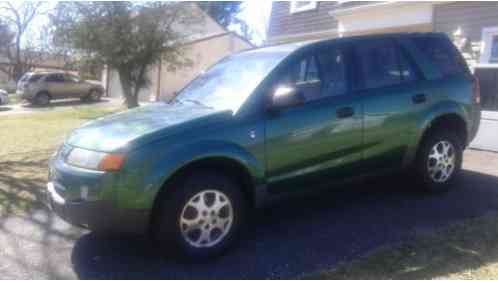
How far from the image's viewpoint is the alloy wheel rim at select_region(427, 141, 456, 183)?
5.25 metres

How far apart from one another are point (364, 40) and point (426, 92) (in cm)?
90

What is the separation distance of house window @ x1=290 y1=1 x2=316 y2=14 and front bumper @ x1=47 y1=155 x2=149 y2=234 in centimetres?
1135

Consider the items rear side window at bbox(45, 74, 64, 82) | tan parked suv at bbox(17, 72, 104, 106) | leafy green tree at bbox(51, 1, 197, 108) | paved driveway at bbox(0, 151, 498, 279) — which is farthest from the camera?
rear side window at bbox(45, 74, 64, 82)

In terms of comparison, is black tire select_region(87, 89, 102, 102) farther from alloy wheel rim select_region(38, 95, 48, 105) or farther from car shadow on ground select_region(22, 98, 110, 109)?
alloy wheel rim select_region(38, 95, 48, 105)

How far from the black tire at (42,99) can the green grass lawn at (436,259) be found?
23.9 metres

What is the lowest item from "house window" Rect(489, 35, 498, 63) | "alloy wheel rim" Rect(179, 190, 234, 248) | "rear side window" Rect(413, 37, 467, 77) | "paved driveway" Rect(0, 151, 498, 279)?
"paved driveway" Rect(0, 151, 498, 279)

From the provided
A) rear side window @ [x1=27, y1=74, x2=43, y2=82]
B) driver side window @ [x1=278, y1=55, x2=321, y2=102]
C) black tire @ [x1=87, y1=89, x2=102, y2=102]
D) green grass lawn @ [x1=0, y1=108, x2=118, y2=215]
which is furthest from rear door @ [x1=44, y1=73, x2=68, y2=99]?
driver side window @ [x1=278, y1=55, x2=321, y2=102]

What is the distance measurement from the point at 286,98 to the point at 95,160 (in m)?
1.62

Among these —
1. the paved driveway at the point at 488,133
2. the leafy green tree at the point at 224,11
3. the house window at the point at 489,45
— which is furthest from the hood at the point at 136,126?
the leafy green tree at the point at 224,11

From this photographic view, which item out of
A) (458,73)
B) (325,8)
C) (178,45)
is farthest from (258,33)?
(458,73)

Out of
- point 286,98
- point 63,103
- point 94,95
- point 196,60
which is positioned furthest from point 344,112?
point 94,95

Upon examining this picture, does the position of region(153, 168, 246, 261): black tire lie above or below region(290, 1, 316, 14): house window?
below

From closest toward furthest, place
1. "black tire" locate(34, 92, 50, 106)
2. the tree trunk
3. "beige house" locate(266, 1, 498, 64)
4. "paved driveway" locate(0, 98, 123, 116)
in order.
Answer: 1. "beige house" locate(266, 1, 498, 64)
2. the tree trunk
3. "paved driveway" locate(0, 98, 123, 116)
4. "black tire" locate(34, 92, 50, 106)

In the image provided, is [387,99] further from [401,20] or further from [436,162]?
[401,20]
